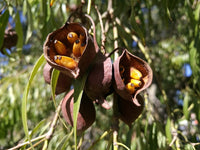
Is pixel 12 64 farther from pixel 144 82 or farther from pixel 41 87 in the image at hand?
pixel 144 82

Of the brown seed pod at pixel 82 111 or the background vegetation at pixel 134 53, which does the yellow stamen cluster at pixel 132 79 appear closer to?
the brown seed pod at pixel 82 111

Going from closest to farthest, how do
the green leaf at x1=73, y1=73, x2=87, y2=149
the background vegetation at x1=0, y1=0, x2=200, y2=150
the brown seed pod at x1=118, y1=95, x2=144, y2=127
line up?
the green leaf at x1=73, y1=73, x2=87, y2=149 < the brown seed pod at x1=118, y1=95, x2=144, y2=127 < the background vegetation at x1=0, y1=0, x2=200, y2=150

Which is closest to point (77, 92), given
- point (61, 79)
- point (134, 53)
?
point (61, 79)

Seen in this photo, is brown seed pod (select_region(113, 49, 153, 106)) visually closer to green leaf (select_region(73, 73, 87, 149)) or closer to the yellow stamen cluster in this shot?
the yellow stamen cluster

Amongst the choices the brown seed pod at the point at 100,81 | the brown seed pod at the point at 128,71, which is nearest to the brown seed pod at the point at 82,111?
the brown seed pod at the point at 100,81

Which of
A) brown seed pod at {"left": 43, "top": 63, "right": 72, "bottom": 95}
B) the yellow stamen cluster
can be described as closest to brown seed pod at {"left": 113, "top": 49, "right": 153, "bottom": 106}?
the yellow stamen cluster
